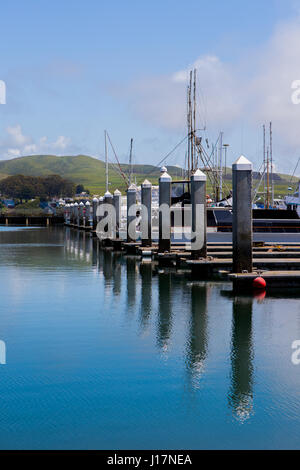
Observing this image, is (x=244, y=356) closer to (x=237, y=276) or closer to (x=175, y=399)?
(x=175, y=399)

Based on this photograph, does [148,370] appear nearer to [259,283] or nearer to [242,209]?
[242,209]

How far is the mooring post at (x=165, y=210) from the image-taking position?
33469 mm

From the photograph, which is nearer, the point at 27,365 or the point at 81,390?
the point at 81,390

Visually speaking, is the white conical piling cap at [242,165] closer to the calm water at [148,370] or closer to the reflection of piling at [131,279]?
the calm water at [148,370]

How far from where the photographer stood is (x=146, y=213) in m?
38.0

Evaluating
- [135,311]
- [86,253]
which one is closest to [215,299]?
[135,311]

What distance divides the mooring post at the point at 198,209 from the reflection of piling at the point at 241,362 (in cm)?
651

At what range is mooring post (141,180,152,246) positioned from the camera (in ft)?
124

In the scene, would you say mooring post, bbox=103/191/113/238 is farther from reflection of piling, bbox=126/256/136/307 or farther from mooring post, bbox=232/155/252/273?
mooring post, bbox=232/155/252/273

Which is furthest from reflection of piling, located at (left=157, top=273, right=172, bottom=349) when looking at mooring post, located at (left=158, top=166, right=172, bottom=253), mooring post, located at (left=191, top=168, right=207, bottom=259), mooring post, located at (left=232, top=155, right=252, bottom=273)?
mooring post, located at (left=158, top=166, right=172, bottom=253)

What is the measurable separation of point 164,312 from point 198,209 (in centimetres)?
811

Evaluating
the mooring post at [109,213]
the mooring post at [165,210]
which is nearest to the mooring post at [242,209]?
the mooring post at [165,210]
